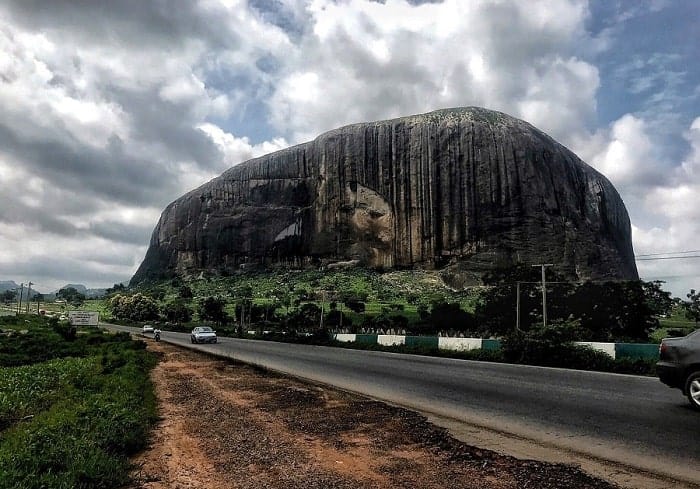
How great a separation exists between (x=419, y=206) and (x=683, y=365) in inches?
4275

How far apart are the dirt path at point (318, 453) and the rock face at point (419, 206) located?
10191 centimetres

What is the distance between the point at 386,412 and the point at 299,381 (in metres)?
5.62

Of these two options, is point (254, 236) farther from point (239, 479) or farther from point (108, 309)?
point (239, 479)

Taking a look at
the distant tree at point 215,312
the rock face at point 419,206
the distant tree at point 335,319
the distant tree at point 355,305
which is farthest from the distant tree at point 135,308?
the distant tree at point 335,319

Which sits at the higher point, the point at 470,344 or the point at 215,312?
the point at 215,312

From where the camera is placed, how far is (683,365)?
861 cm

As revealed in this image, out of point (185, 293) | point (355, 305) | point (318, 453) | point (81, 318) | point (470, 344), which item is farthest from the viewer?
point (185, 293)

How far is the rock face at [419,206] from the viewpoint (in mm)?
110875

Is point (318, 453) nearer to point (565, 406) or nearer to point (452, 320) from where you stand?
point (565, 406)

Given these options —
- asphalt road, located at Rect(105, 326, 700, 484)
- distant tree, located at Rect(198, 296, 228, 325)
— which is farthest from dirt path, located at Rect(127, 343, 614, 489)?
distant tree, located at Rect(198, 296, 228, 325)

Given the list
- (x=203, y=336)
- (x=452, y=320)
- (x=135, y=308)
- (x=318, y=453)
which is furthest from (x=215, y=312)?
(x=318, y=453)

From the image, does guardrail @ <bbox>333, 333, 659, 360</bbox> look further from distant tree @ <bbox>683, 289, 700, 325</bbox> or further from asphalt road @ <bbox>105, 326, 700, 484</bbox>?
distant tree @ <bbox>683, 289, 700, 325</bbox>

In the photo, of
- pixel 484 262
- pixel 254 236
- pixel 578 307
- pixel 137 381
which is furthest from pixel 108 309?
pixel 137 381

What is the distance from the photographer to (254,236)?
133 m
